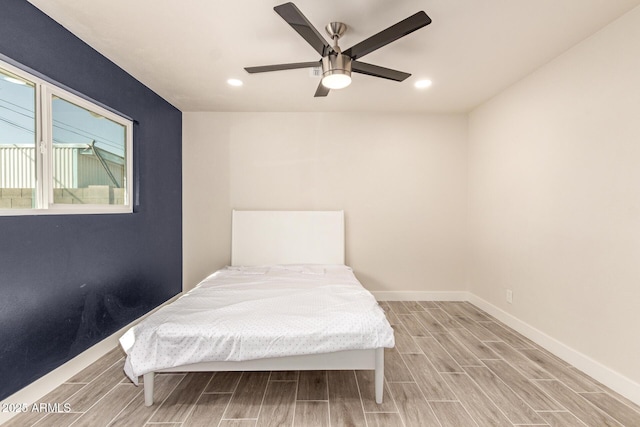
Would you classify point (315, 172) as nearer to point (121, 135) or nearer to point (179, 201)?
point (179, 201)

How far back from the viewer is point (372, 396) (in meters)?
1.91

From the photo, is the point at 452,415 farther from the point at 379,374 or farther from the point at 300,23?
the point at 300,23

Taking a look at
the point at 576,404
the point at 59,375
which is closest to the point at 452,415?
the point at 576,404

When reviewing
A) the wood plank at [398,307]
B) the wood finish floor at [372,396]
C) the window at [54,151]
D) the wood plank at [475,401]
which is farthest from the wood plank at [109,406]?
the wood plank at [398,307]

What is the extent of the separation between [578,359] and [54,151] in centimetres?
425

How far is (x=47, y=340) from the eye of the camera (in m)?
1.92

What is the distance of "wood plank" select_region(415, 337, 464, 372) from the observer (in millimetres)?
2234

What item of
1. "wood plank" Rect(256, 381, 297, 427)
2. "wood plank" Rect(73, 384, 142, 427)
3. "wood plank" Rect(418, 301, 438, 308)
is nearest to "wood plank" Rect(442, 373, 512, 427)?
"wood plank" Rect(256, 381, 297, 427)

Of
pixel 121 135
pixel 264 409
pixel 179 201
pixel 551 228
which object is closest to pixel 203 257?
pixel 179 201

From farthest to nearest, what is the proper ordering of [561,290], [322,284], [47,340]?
[322,284], [561,290], [47,340]

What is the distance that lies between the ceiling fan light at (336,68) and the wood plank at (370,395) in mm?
2130

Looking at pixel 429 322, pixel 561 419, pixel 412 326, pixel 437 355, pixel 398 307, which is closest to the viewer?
pixel 561 419

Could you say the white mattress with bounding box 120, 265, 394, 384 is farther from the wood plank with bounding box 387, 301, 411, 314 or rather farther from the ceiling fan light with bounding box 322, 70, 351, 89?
the ceiling fan light with bounding box 322, 70, 351, 89

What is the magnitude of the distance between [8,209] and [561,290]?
13.3ft
